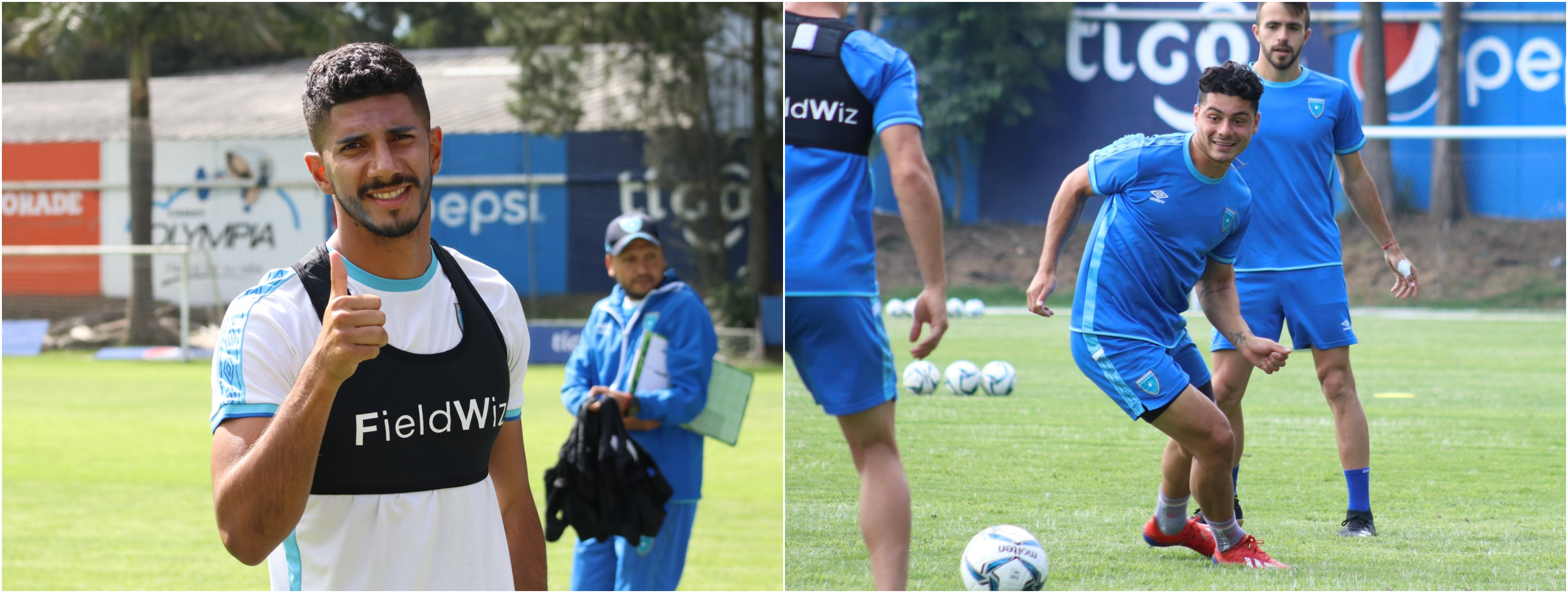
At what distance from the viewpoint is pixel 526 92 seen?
69.1ft

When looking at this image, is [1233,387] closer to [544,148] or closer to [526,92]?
[526,92]

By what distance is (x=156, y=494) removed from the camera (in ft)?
26.9

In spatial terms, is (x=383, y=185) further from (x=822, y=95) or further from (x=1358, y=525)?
(x=1358, y=525)

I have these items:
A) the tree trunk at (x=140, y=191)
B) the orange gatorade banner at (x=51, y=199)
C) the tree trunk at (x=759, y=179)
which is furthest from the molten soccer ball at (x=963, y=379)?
the orange gatorade banner at (x=51, y=199)

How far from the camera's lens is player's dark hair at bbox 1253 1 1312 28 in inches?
132

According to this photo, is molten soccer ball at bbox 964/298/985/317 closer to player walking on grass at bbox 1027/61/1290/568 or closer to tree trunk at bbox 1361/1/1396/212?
player walking on grass at bbox 1027/61/1290/568

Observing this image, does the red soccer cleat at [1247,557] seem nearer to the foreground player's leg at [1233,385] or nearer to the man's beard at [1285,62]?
the foreground player's leg at [1233,385]

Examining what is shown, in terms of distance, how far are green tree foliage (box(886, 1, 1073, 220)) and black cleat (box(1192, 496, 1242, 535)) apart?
120 centimetres

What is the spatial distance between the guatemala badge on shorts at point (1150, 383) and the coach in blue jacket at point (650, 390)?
4.97ft

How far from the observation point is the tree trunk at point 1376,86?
12.6 ft

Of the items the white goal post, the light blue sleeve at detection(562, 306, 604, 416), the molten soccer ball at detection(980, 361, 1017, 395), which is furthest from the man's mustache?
the white goal post

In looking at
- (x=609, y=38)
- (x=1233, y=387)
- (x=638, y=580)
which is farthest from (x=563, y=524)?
(x=609, y=38)

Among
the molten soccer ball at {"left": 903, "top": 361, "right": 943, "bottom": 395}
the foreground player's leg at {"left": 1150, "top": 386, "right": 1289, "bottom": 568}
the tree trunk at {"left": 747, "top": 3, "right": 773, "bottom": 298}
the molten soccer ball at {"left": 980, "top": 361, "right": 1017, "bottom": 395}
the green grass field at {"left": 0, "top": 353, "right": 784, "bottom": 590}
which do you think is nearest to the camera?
the foreground player's leg at {"left": 1150, "top": 386, "right": 1289, "bottom": 568}

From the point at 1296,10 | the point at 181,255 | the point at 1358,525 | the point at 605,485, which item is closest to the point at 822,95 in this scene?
the point at 1296,10
